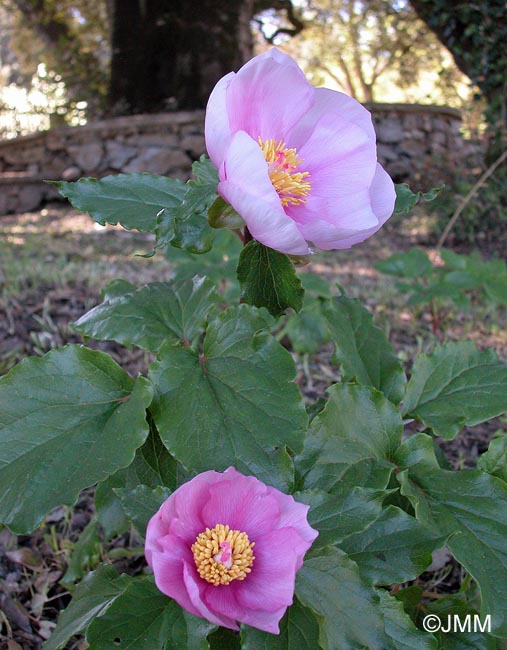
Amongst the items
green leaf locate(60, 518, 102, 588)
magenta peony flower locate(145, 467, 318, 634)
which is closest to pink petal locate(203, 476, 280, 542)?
magenta peony flower locate(145, 467, 318, 634)

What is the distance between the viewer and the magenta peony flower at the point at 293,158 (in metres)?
0.63

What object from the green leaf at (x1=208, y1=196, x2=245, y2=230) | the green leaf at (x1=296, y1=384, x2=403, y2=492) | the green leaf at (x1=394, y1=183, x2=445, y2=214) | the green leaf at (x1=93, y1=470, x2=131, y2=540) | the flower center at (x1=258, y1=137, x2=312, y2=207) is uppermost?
the flower center at (x1=258, y1=137, x2=312, y2=207)

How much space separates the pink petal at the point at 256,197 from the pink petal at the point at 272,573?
0.28 m

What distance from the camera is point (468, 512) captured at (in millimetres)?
788

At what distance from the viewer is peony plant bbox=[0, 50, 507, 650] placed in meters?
0.64

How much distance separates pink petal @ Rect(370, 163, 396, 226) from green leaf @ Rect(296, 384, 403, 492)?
23cm

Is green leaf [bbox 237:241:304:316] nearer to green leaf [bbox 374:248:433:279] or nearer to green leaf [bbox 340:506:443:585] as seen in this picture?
green leaf [bbox 340:506:443:585]

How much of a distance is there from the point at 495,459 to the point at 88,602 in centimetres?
56

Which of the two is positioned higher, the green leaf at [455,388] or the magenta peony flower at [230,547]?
the magenta peony flower at [230,547]

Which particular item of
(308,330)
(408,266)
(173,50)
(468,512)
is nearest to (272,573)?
(468,512)

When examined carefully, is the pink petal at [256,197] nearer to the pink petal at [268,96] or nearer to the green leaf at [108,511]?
the pink petal at [268,96]

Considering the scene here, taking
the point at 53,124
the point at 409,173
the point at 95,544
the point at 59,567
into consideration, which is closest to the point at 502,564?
the point at 95,544

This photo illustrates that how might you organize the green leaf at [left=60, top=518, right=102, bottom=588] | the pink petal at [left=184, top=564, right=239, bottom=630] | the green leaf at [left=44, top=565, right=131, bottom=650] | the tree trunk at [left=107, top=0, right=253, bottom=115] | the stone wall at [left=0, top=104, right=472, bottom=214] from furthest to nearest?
the tree trunk at [left=107, top=0, right=253, bottom=115]
the stone wall at [left=0, top=104, right=472, bottom=214]
the green leaf at [left=60, top=518, right=102, bottom=588]
the green leaf at [left=44, top=565, right=131, bottom=650]
the pink petal at [left=184, top=564, right=239, bottom=630]

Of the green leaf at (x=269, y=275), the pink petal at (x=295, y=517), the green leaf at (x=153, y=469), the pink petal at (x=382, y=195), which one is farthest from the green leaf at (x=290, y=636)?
the pink petal at (x=382, y=195)
